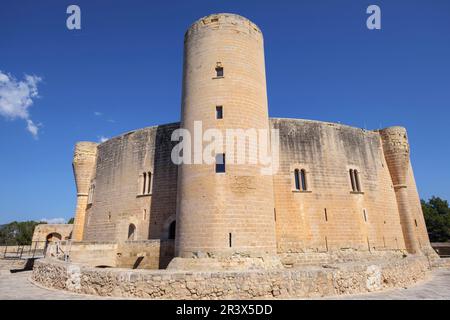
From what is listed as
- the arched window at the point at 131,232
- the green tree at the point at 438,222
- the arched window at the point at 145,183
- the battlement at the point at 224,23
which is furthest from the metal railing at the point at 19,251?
the green tree at the point at 438,222

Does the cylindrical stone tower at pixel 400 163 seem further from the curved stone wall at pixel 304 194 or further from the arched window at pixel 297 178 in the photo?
the arched window at pixel 297 178

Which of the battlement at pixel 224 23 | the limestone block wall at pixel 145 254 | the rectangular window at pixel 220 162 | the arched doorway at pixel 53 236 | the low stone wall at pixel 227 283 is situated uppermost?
the battlement at pixel 224 23

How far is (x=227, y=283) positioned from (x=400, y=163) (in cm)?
1786

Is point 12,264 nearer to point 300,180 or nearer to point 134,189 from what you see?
point 134,189

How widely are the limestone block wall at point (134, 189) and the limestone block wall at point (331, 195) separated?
22.5ft

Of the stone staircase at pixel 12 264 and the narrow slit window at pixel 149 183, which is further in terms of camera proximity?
the narrow slit window at pixel 149 183

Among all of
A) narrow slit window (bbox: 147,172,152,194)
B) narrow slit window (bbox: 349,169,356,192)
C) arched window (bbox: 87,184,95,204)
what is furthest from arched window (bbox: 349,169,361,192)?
arched window (bbox: 87,184,95,204)

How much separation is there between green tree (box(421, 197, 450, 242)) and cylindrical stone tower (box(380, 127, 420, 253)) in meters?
26.4

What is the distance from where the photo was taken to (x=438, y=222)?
4056 cm

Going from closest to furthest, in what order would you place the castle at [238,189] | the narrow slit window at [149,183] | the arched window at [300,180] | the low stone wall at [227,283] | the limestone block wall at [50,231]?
the low stone wall at [227,283], the castle at [238,189], the arched window at [300,180], the narrow slit window at [149,183], the limestone block wall at [50,231]

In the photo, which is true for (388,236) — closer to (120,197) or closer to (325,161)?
(325,161)

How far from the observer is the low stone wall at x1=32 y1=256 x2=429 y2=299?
8078mm

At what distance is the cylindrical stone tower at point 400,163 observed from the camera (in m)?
20.2
